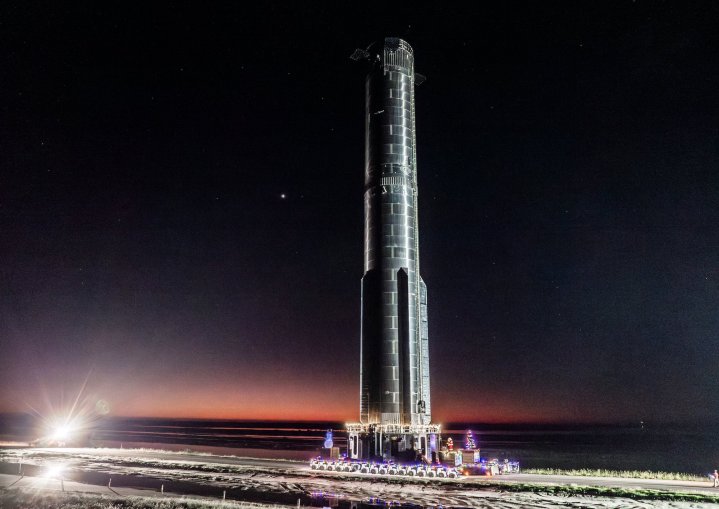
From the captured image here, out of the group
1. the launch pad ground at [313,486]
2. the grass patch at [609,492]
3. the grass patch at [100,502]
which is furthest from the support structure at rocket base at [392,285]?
the grass patch at [100,502]

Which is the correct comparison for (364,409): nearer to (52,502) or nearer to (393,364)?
(393,364)

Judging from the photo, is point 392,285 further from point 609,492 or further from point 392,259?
point 609,492

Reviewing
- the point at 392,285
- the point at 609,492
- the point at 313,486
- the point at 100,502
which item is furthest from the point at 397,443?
the point at 100,502

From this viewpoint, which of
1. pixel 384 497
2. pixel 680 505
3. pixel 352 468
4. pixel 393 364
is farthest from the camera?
pixel 393 364

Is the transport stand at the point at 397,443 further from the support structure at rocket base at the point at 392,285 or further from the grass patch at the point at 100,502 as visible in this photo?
the grass patch at the point at 100,502

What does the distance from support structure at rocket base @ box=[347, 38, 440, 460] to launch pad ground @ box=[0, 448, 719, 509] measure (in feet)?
17.7

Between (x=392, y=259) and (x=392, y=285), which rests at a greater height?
(x=392, y=259)

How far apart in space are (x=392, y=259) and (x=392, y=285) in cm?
208

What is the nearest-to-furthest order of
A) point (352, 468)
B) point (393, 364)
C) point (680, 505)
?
1. point (680, 505)
2. point (352, 468)
3. point (393, 364)

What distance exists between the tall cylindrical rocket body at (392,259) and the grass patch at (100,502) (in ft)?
53.7

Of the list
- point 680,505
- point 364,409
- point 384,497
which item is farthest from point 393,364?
point 680,505

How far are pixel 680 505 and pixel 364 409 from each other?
21.4 meters

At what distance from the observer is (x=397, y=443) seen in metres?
36.8

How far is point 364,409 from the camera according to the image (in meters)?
39.4
